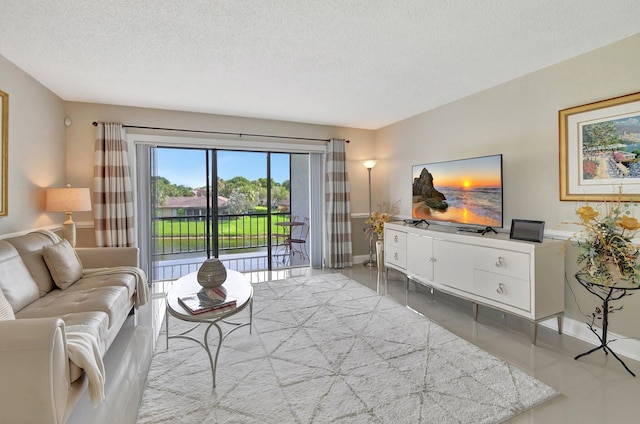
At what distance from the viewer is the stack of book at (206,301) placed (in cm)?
197

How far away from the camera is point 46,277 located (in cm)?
240

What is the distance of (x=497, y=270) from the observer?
8.67ft

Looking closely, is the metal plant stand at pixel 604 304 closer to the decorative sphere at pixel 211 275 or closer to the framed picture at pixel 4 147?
the decorative sphere at pixel 211 275

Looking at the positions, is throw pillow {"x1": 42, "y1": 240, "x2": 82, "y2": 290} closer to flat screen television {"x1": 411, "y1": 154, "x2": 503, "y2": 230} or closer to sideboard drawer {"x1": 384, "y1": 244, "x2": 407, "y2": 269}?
sideboard drawer {"x1": 384, "y1": 244, "x2": 407, "y2": 269}

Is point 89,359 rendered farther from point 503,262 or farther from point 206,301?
point 503,262

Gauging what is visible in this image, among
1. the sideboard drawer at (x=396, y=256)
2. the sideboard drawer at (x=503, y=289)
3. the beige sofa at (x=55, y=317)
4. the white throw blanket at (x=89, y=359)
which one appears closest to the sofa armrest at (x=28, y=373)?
the beige sofa at (x=55, y=317)

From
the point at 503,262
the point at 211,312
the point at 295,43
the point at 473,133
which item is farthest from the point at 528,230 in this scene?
the point at 211,312

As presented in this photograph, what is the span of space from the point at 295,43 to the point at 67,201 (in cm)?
282

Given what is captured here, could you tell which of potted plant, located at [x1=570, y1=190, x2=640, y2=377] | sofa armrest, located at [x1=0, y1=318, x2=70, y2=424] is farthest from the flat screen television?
sofa armrest, located at [x1=0, y1=318, x2=70, y2=424]

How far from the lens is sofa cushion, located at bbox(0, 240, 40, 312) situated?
1962 millimetres

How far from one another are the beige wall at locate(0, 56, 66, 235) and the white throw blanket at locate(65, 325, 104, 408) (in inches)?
71.4

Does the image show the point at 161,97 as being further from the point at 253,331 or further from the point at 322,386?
the point at 322,386

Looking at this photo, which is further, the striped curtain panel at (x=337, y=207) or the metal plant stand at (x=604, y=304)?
the striped curtain panel at (x=337, y=207)

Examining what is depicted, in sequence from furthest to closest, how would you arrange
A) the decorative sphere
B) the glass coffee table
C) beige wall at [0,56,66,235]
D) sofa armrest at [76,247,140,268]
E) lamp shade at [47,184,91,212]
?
lamp shade at [47,184,91,212] < sofa armrest at [76,247,140,268] < beige wall at [0,56,66,235] < the decorative sphere < the glass coffee table
